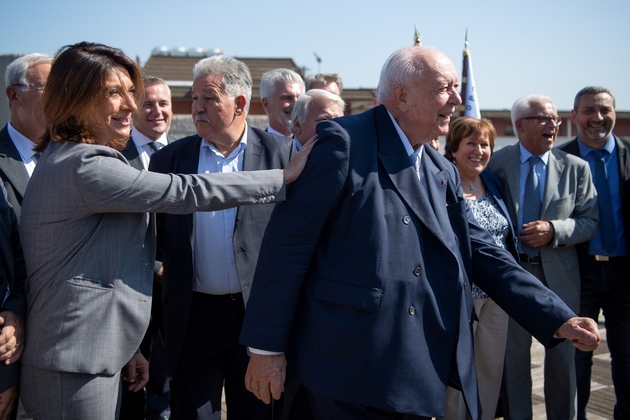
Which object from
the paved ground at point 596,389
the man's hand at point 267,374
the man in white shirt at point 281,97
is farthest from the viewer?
the man in white shirt at point 281,97

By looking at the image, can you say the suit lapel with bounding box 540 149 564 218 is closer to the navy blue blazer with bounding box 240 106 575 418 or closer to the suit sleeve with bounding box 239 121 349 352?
the navy blue blazer with bounding box 240 106 575 418

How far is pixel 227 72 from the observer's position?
3248 mm

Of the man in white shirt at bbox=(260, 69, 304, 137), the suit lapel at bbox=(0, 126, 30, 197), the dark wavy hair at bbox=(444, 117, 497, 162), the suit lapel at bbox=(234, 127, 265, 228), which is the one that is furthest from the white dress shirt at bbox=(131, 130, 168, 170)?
the dark wavy hair at bbox=(444, 117, 497, 162)

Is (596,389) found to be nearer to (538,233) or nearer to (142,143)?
(538,233)

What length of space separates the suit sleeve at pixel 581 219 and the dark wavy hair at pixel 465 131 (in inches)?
30.0

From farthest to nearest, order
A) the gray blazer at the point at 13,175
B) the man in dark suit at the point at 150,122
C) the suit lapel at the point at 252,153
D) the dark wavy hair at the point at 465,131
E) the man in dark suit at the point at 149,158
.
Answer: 1. the man in dark suit at the point at 150,122
2. the man in dark suit at the point at 149,158
3. the dark wavy hair at the point at 465,131
4. the suit lapel at the point at 252,153
5. the gray blazer at the point at 13,175

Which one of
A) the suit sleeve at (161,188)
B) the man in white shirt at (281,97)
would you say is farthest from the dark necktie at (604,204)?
the suit sleeve at (161,188)

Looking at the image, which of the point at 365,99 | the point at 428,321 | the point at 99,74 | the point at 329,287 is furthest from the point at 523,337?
the point at 365,99

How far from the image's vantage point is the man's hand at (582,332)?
248 cm

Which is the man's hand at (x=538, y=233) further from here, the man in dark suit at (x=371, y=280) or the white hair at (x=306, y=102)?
the man in dark suit at (x=371, y=280)

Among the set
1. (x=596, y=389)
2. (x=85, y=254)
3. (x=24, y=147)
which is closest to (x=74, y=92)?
(x=85, y=254)

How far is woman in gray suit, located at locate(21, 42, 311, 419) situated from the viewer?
2143mm

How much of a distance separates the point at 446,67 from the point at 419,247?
30.1 inches

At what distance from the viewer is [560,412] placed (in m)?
4.35
